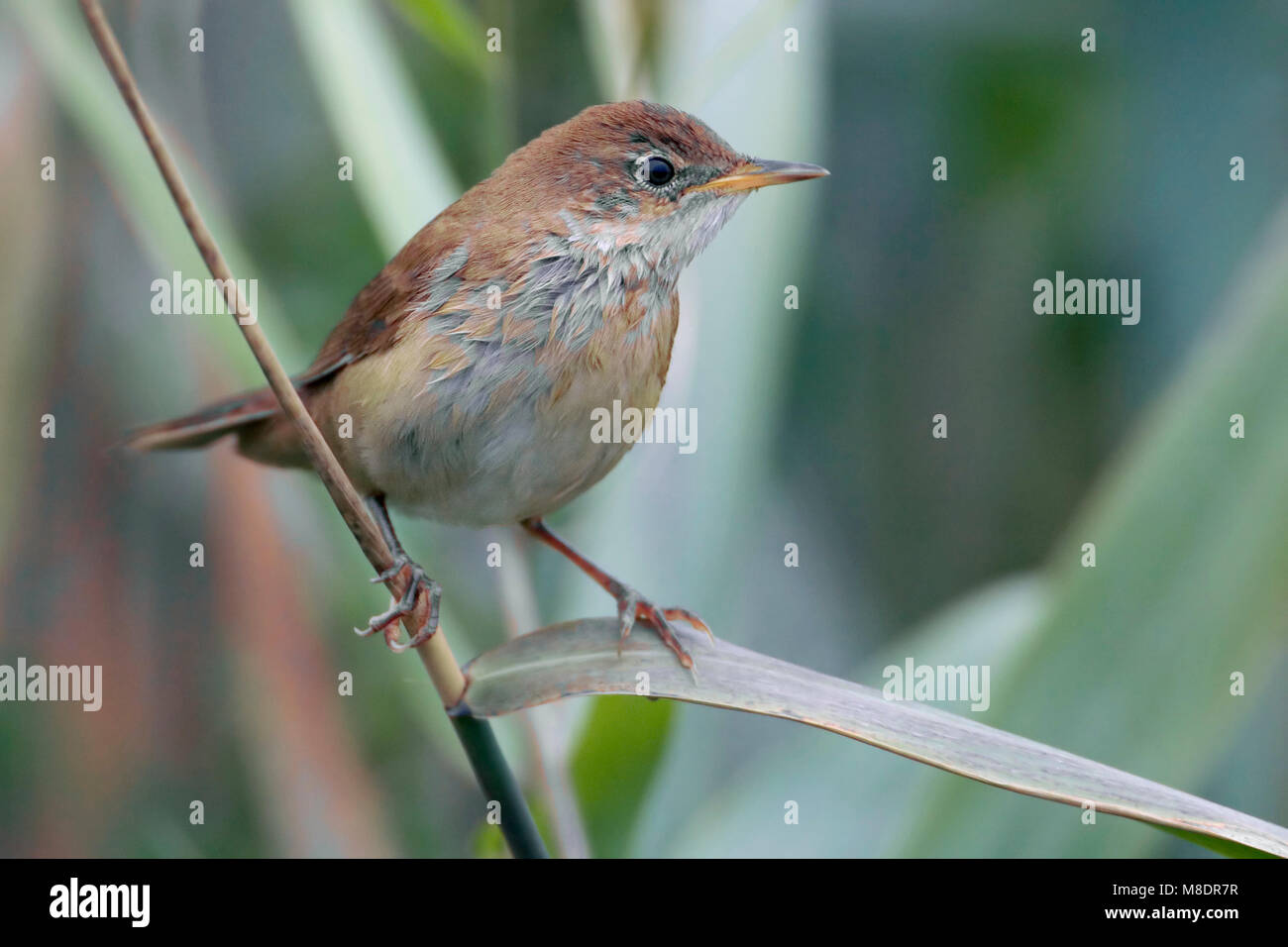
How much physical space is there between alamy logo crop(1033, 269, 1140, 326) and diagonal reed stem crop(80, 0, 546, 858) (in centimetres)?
185

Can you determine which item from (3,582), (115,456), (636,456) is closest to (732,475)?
(636,456)

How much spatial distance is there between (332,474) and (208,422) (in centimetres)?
92

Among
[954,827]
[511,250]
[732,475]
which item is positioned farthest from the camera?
[732,475]

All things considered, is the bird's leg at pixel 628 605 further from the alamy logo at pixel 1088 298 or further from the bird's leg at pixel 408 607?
the alamy logo at pixel 1088 298

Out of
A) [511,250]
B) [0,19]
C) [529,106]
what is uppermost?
[0,19]

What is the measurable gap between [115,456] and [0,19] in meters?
0.95

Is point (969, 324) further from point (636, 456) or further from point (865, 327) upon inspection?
point (636, 456)

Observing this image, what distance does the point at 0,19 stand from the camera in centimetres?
232

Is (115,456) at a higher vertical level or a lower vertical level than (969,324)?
lower

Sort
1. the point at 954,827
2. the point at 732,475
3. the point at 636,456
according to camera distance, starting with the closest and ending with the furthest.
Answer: the point at 954,827
the point at 732,475
the point at 636,456

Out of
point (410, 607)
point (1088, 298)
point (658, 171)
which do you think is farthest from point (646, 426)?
point (1088, 298)

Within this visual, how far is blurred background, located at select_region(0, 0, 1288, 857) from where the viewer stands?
1747 millimetres

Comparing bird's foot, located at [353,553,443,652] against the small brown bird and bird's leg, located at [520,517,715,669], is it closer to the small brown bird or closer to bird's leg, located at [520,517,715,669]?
the small brown bird

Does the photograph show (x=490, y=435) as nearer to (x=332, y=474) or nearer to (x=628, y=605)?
(x=628, y=605)
